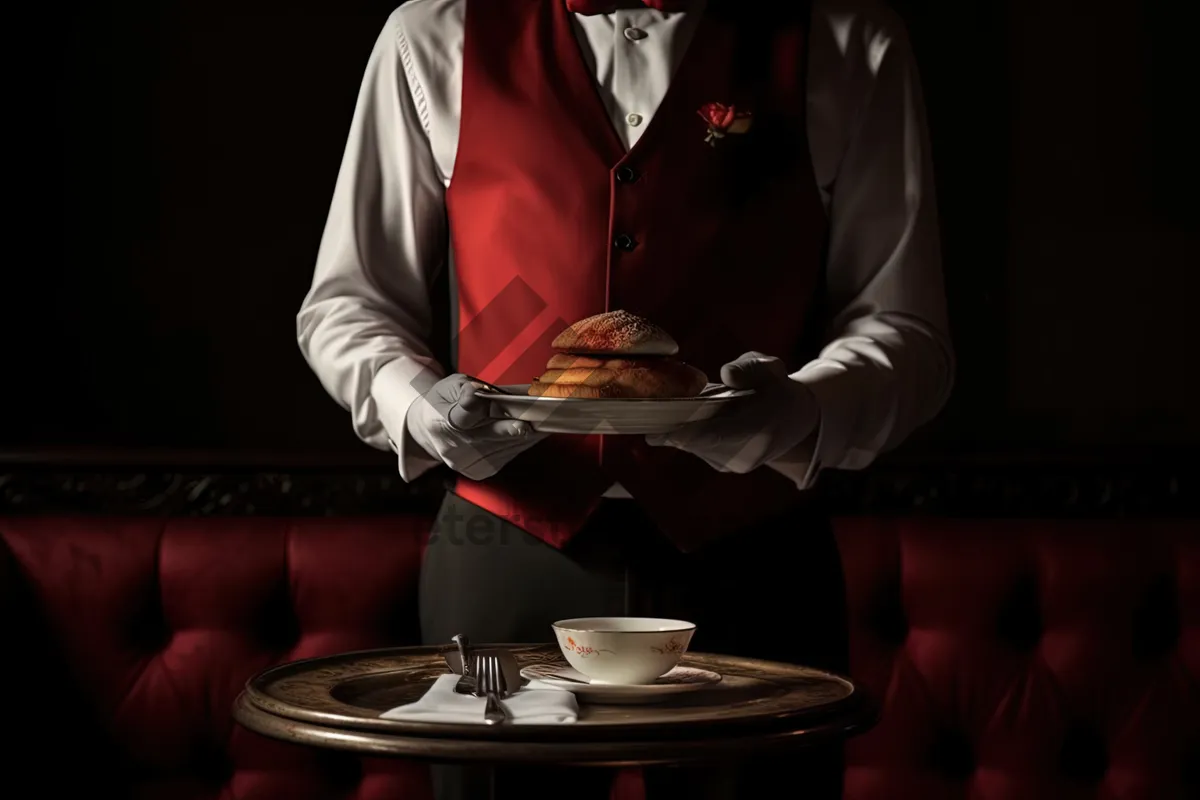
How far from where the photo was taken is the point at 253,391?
229 cm

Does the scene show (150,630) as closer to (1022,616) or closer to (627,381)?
(627,381)

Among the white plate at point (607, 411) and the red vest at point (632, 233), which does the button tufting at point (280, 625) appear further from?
the white plate at point (607, 411)

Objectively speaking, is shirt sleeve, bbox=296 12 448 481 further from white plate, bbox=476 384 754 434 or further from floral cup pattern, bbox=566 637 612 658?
floral cup pattern, bbox=566 637 612 658

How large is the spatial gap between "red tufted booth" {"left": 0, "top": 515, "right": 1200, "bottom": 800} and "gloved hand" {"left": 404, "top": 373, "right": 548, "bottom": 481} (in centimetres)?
65

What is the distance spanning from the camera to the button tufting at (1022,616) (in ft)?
6.81

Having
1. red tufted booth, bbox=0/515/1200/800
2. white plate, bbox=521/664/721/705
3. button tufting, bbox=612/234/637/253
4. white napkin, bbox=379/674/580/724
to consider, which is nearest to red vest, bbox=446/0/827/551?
button tufting, bbox=612/234/637/253

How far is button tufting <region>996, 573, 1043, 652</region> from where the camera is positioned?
81.7 inches

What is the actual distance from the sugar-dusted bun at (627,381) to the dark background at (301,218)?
936mm

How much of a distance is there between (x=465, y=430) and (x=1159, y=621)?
1.19 metres

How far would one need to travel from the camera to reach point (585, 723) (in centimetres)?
106

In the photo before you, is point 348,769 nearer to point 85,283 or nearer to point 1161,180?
point 85,283

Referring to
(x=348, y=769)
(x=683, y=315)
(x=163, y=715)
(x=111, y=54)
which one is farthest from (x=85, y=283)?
(x=683, y=315)

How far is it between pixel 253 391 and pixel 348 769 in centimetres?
62

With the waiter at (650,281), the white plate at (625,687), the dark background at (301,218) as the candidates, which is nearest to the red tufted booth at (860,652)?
the dark background at (301,218)
